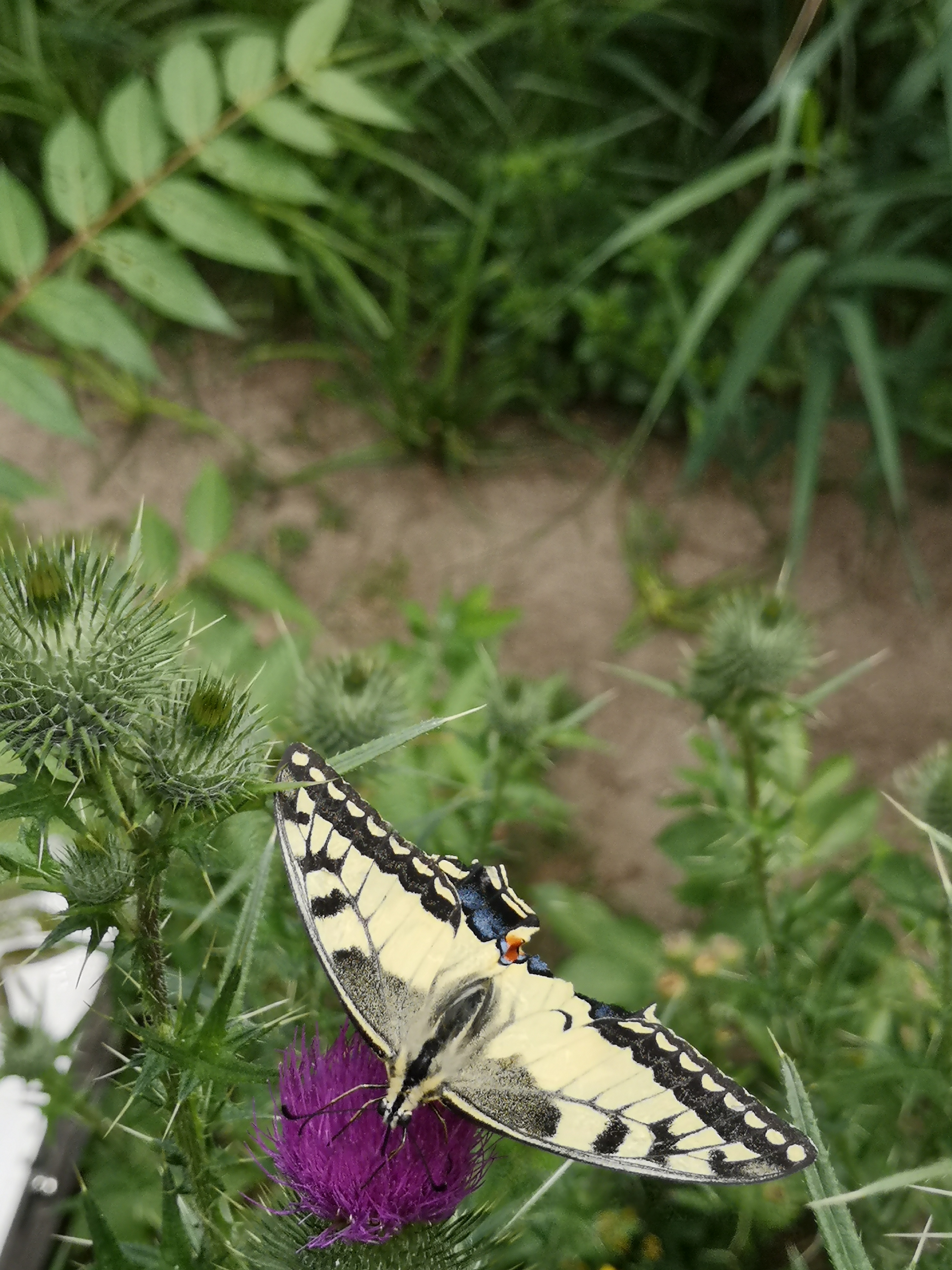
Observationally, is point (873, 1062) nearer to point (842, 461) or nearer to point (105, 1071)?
point (105, 1071)

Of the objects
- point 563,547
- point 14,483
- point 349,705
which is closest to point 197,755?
point 349,705

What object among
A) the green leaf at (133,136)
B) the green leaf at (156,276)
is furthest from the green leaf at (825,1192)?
the green leaf at (133,136)

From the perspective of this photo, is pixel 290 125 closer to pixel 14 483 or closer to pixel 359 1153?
pixel 14 483

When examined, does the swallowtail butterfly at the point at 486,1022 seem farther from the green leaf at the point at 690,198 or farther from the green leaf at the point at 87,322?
the green leaf at the point at 690,198

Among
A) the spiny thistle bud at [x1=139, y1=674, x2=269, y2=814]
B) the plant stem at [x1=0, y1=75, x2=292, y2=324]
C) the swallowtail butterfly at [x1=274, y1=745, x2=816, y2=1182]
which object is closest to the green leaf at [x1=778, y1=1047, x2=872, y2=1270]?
the swallowtail butterfly at [x1=274, y1=745, x2=816, y2=1182]

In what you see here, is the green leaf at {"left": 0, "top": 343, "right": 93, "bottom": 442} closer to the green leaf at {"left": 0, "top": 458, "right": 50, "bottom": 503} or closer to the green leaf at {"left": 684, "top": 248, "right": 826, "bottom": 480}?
the green leaf at {"left": 0, "top": 458, "right": 50, "bottom": 503}

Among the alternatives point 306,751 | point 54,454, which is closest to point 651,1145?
point 306,751
